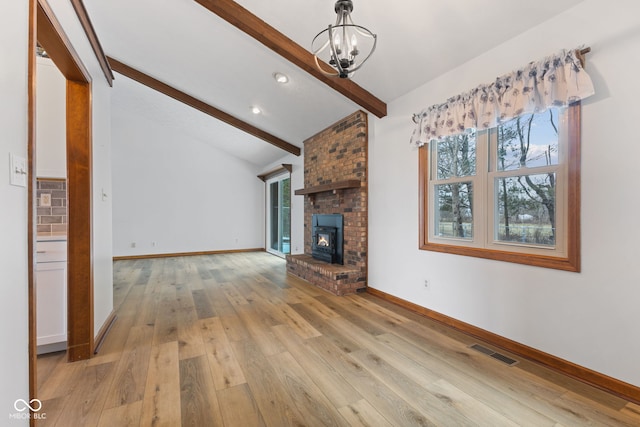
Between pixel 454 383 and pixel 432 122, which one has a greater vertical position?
pixel 432 122

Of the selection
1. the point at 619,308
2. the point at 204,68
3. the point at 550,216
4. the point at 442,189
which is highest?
the point at 204,68

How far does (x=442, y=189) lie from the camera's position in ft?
9.70

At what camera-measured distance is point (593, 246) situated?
1832 mm

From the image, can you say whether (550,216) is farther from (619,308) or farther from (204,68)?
(204,68)

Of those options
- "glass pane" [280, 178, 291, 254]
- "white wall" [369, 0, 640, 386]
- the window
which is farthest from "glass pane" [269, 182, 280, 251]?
"white wall" [369, 0, 640, 386]

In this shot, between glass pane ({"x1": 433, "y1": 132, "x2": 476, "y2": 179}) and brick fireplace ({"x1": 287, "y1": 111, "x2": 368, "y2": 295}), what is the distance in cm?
117

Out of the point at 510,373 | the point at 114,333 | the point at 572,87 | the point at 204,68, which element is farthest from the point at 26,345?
the point at 204,68

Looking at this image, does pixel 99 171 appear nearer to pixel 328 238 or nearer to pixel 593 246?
pixel 328 238

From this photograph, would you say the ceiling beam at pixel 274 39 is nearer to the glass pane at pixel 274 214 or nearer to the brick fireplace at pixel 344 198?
the brick fireplace at pixel 344 198

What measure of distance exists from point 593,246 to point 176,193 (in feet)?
24.6

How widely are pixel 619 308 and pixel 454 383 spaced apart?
1092 millimetres

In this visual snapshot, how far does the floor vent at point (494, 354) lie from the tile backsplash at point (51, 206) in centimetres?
365

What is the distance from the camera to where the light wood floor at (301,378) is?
5.09 ft

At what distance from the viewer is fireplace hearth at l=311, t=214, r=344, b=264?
448 cm
